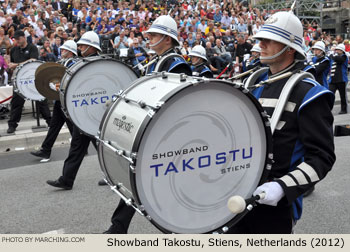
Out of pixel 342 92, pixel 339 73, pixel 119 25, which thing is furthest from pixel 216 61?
pixel 342 92

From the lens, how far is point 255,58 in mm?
9031

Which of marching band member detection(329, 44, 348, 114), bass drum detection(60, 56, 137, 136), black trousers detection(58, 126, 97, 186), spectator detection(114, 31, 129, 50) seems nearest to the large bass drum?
bass drum detection(60, 56, 137, 136)

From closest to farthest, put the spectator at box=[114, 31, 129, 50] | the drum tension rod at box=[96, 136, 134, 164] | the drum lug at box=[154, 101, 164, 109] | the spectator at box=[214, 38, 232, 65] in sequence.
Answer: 1. the drum lug at box=[154, 101, 164, 109]
2. the drum tension rod at box=[96, 136, 134, 164]
3. the spectator at box=[114, 31, 129, 50]
4. the spectator at box=[214, 38, 232, 65]

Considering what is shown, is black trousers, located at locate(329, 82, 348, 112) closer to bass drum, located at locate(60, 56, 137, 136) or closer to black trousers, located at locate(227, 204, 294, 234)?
bass drum, located at locate(60, 56, 137, 136)

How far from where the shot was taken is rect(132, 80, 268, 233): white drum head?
6.91 ft

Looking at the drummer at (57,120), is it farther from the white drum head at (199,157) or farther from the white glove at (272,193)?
the white glove at (272,193)

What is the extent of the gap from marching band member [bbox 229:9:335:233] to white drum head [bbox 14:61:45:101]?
6948mm

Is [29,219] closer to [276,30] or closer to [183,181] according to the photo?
[183,181]

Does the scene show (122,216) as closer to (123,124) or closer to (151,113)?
(123,124)

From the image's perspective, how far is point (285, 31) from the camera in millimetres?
2373

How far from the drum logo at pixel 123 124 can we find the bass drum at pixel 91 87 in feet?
7.83

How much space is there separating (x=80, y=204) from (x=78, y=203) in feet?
0.15

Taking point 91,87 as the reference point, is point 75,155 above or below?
below

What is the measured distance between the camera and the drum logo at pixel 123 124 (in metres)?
2.29
